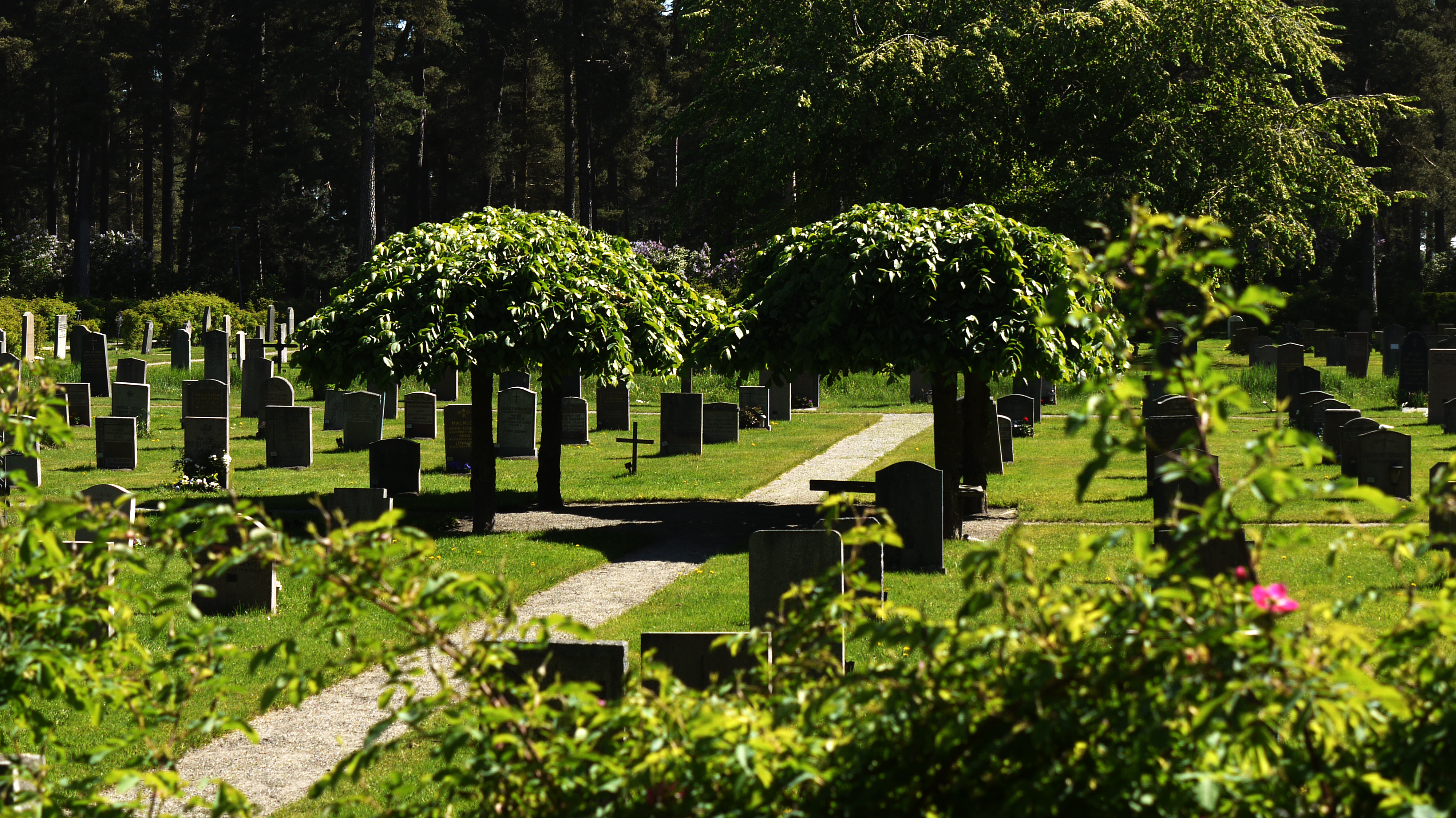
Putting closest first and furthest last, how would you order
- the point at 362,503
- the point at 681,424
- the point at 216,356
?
the point at 362,503, the point at 681,424, the point at 216,356

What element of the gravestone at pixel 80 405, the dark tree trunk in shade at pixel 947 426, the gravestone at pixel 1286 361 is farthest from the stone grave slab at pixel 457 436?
the gravestone at pixel 1286 361

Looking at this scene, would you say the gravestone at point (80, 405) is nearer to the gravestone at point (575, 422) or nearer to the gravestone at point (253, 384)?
the gravestone at point (253, 384)

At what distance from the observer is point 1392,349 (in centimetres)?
3122

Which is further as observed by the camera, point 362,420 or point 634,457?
point 362,420

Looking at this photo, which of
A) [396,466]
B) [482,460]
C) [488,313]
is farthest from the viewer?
[396,466]

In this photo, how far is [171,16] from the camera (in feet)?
195

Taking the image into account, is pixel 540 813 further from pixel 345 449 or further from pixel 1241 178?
pixel 1241 178

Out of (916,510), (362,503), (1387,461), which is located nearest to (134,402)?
(362,503)

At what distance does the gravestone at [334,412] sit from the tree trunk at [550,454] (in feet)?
28.7

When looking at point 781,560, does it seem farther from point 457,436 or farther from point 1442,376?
point 1442,376

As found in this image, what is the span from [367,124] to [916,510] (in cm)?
4095

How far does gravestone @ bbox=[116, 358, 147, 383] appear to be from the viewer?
1061 inches

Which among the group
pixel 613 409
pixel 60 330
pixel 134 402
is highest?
pixel 60 330

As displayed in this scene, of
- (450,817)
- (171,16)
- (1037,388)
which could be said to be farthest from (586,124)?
(450,817)
